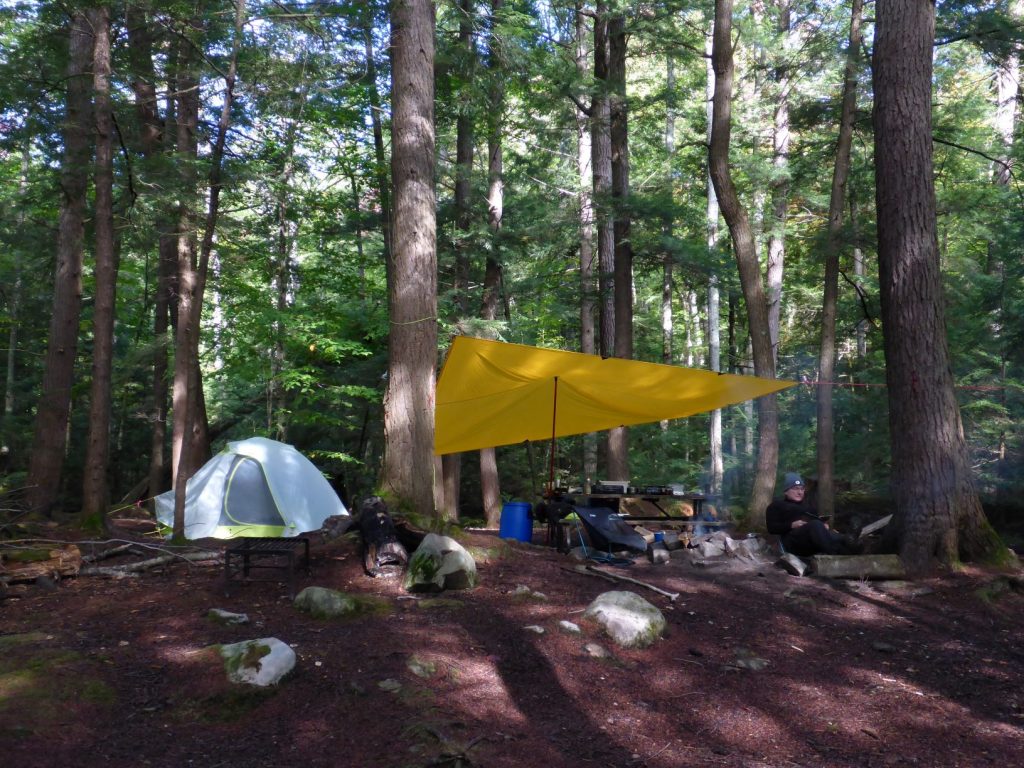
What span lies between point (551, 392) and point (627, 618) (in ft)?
12.1

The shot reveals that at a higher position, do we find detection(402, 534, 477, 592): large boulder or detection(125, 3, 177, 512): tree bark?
detection(125, 3, 177, 512): tree bark

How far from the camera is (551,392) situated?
7816mm

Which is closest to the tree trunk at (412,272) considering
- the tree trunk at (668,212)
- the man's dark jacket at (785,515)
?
the man's dark jacket at (785,515)

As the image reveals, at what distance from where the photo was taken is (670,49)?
10.3 metres

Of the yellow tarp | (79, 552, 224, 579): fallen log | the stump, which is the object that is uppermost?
the yellow tarp

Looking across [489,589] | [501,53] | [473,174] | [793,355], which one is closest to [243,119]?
[473,174]

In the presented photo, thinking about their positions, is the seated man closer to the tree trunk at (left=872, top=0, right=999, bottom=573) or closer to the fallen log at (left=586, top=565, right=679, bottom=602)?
the tree trunk at (left=872, top=0, right=999, bottom=573)

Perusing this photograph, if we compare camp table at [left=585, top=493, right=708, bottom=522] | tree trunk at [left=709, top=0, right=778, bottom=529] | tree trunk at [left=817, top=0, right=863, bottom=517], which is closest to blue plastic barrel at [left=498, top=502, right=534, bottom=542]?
camp table at [left=585, top=493, right=708, bottom=522]

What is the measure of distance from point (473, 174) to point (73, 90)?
5434 mm

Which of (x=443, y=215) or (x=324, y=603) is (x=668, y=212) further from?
(x=324, y=603)

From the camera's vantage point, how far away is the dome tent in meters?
8.76

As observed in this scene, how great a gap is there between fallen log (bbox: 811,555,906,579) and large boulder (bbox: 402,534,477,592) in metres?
2.86

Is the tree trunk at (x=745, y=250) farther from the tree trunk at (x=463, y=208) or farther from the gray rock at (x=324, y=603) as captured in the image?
the gray rock at (x=324, y=603)

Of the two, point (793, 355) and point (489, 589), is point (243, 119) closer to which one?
point (489, 589)
